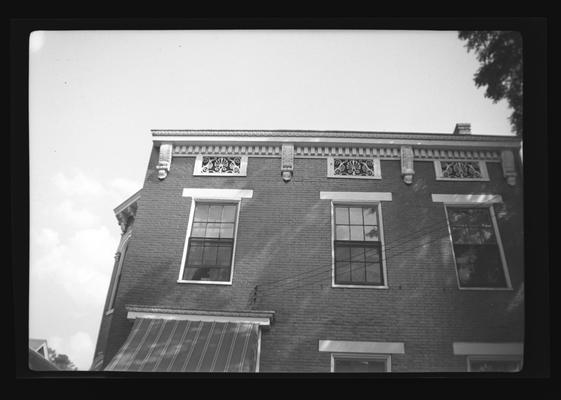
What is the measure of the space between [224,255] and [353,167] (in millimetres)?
2561

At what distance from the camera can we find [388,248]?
20.2 feet

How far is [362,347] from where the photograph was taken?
217 inches

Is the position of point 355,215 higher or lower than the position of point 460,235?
higher

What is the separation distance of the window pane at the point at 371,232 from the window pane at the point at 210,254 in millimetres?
2332

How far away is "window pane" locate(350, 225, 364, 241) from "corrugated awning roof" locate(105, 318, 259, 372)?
2.01 metres

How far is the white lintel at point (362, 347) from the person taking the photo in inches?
216

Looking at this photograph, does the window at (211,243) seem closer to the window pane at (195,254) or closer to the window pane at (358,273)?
the window pane at (195,254)

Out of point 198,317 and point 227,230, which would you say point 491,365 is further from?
point 227,230

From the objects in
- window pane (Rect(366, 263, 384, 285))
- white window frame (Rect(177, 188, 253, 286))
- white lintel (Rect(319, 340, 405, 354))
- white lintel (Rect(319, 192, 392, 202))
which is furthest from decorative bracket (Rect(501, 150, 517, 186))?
white window frame (Rect(177, 188, 253, 286))

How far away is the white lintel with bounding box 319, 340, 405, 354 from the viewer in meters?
5.48

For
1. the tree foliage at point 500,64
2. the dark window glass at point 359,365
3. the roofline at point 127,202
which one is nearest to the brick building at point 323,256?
the dark window glass at point 359,365

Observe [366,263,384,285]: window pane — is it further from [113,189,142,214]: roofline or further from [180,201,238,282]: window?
[113,189,142,214]: roofline

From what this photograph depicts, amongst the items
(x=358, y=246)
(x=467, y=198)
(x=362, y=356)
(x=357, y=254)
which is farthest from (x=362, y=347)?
(x=467, y=198)
